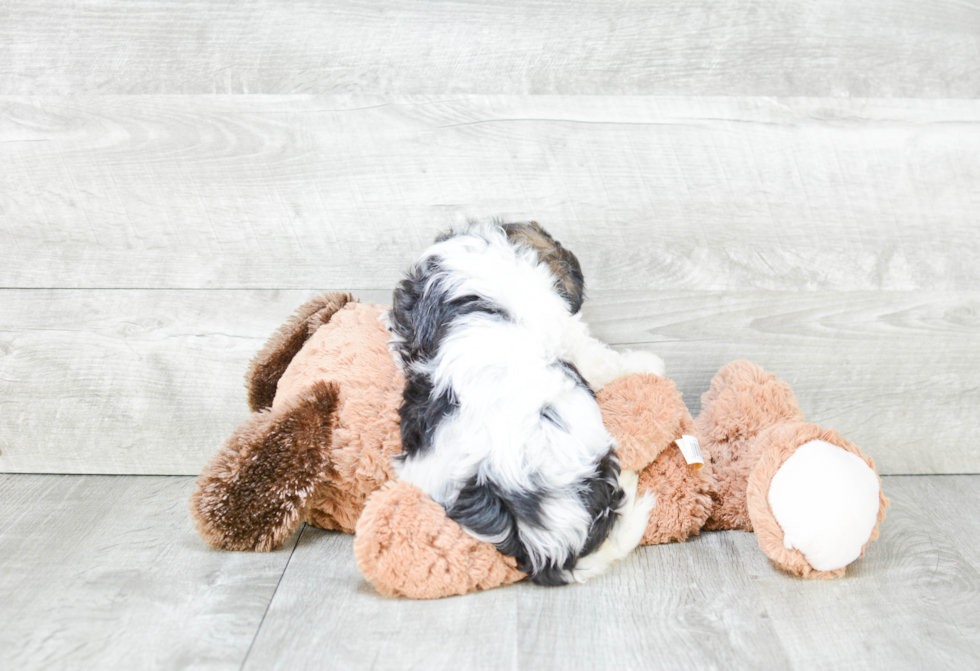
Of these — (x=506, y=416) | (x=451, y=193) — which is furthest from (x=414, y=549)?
(x=451, y=193)

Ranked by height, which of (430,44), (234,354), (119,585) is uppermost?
(430,44)

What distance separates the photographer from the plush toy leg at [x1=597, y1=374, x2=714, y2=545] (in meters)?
0.92

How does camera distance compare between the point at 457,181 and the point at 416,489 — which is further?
the point at 457,181

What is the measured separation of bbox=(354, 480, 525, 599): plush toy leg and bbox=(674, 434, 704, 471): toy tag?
0.29 metres

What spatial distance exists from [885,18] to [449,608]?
42.3 inches

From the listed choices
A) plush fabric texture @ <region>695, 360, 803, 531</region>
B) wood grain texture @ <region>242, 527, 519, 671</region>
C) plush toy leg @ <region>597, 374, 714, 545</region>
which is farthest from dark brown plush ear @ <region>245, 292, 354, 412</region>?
plush fabric texture @ <region>695, 360, 803, 531</region>

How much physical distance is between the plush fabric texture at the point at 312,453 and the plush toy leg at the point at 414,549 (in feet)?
0.31

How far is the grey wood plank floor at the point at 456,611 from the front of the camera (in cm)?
76

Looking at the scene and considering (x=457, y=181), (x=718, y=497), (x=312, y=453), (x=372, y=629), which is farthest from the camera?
(x=457, y=181)

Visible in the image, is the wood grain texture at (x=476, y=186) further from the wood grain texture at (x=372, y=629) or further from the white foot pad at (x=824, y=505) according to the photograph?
the wood grain texture at (x=372, y=629)

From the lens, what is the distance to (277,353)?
3.50ft

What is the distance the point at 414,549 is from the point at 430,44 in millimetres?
727

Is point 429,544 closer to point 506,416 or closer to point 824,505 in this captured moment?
point 506,416

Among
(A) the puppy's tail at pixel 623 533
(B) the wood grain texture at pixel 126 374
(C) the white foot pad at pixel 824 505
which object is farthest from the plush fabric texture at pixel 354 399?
(C) the white foot pad at pixel 824 505
